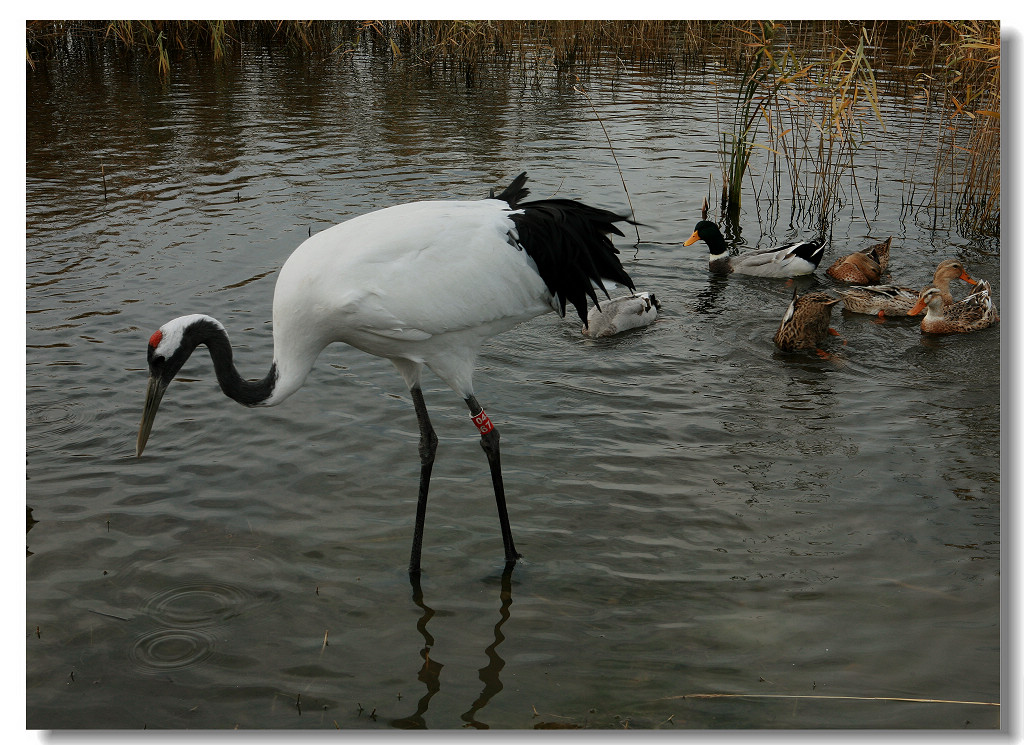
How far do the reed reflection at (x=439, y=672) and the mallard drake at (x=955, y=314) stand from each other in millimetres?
4354

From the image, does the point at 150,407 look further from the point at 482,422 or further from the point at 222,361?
the point at 482,422

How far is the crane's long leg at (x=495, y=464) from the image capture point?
4.38m

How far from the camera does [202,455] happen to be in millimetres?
5250

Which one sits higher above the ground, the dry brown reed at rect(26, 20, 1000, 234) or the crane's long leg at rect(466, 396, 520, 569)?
the dry brown reed at rect(26, 20, 1000, 234)

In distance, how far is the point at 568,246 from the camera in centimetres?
441

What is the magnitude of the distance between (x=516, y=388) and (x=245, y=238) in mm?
3796

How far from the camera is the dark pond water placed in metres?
3.61

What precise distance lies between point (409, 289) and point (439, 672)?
1.56m

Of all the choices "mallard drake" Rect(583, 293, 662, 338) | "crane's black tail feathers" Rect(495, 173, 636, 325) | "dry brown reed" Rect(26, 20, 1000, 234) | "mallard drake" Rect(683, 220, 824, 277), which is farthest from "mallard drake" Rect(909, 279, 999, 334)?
"crane's black tail feathers" Rect(495, 173, 636, 325)

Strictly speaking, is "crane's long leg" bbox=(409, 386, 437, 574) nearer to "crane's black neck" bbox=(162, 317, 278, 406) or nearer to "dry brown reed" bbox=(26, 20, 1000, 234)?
"crane's black neck" bbox=(162, 317, 278, 406)

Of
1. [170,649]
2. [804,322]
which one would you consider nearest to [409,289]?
[170,649]

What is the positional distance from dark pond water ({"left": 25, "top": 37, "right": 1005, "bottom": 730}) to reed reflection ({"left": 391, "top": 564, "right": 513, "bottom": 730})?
0.04 ft

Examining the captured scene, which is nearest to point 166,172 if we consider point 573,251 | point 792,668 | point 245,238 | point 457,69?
point 245,238

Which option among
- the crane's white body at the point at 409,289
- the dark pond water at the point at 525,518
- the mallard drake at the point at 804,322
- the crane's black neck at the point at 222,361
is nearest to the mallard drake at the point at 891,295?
the dark pond water at the point at 525,518
